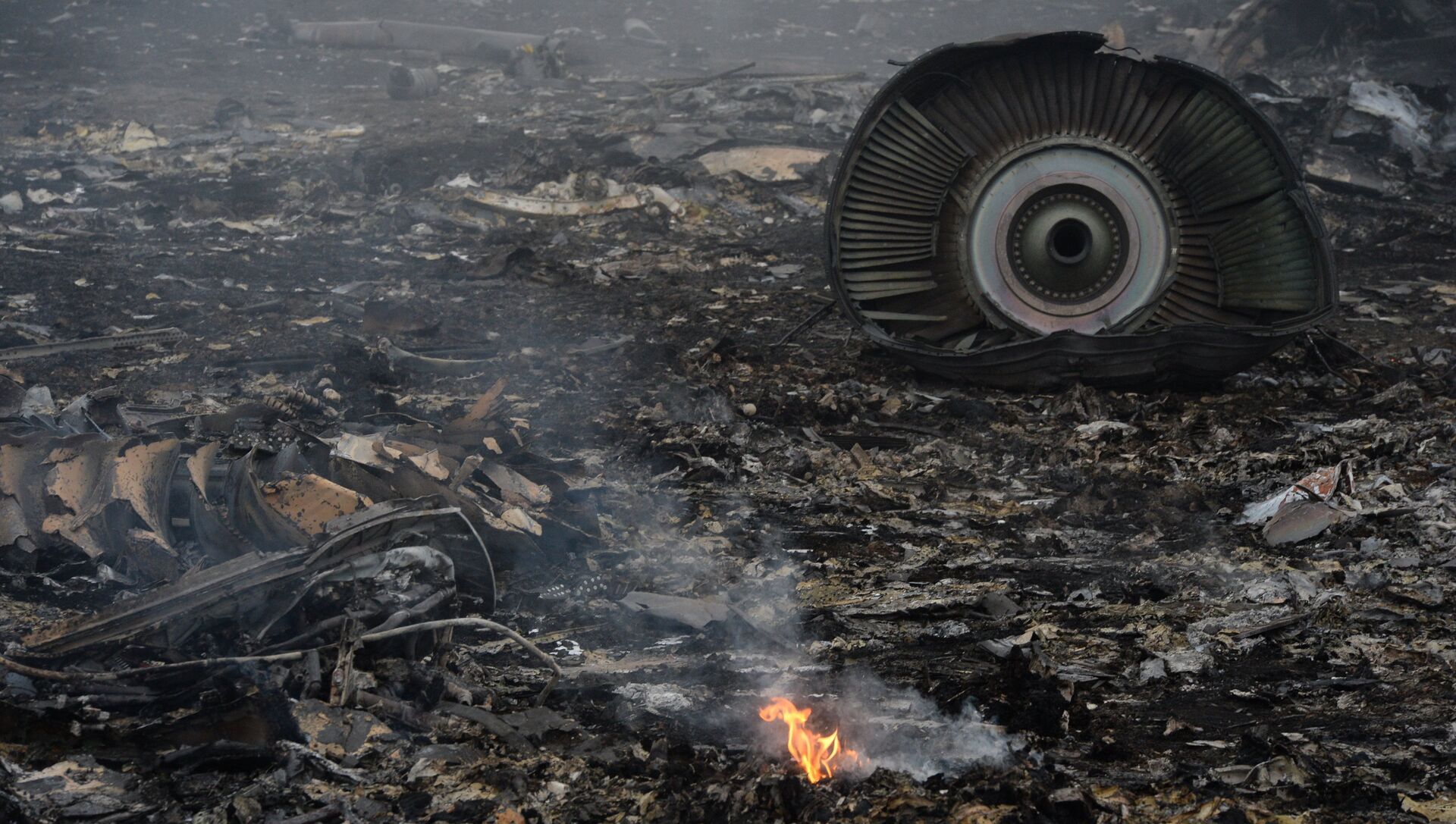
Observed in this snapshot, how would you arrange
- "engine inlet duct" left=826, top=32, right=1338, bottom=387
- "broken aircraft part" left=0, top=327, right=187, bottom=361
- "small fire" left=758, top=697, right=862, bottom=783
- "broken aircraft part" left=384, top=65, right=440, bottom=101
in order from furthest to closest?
"broken aircraft part" left=384, top=65, right=440, bottom=101 < "broken aircraft part" left=0, top=327, right=187, bottom=361 < "engine inlet duct" left=826, top=32, right=1338, bottom=387 < "small fire" left=758, top=697, right=862, bottom=783

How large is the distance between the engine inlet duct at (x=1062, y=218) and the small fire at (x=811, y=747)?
298 centimetres

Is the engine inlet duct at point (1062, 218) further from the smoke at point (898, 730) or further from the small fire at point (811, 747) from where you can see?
the small fire at point (811, 747)

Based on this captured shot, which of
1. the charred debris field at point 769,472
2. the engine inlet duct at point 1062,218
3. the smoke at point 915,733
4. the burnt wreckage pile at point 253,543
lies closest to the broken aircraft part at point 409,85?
the charred debris field at point 769,472

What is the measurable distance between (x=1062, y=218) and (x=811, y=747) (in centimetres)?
379

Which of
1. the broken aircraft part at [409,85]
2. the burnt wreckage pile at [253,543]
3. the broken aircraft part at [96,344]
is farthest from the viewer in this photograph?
the broken aircraft part at [409,85]

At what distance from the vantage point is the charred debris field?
308cm

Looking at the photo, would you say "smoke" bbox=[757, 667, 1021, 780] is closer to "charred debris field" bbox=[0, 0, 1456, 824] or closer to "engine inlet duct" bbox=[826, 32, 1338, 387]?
"charred debris field" bbox=[0, 0, 1456, 824]

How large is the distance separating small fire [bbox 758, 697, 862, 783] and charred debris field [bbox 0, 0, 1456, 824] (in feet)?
0.04

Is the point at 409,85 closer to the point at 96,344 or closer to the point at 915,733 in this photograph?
the point at 96,344

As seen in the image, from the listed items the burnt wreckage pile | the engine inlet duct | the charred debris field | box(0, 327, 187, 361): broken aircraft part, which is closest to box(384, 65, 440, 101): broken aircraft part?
the charred debris field

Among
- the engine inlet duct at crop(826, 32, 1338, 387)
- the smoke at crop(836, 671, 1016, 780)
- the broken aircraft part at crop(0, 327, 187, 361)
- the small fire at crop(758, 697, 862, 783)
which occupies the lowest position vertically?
the small fire at crop(758, 697, 862, 783)

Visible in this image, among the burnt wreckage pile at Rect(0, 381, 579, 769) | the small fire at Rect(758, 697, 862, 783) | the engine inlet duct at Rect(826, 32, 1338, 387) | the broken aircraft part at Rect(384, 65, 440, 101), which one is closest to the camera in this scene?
the small fire at Rect(758, 697, 862, 783)

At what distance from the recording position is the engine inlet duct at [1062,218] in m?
5.69

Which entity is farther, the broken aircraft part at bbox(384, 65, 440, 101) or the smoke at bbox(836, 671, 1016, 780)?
the broken aircraft part at bbox(384, 65, 440, 101)
